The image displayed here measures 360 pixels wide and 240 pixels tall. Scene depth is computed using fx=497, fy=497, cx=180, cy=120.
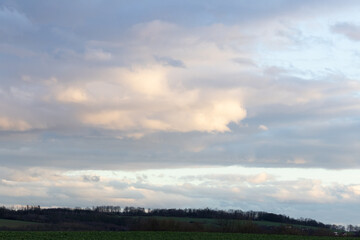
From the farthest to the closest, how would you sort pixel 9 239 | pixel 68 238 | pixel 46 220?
pixel 46 220
pixel 68 238
pixel 9 239

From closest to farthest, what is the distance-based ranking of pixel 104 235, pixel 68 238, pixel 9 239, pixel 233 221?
pixel 9 239 → pixel 68 238 → pixel 104 235 → pixel 233 221

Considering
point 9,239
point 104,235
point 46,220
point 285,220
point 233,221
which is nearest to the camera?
point 9,239

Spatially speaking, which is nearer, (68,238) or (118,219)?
(68,238)

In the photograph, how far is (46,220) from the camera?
132 meters

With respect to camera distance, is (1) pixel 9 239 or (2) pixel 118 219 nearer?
(1) pixel 9 239

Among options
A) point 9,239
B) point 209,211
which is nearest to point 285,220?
point 209,211

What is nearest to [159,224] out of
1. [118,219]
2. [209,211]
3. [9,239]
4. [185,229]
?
[185,229]

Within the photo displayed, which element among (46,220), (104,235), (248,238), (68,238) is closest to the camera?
(68,238)

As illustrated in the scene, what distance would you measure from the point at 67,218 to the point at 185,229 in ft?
147

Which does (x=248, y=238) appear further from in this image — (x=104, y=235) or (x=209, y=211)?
(x=209, y=211)

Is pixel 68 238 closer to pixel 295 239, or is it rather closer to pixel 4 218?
pixel 295 239

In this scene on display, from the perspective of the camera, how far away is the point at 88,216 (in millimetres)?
140250

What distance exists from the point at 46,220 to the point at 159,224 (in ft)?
135

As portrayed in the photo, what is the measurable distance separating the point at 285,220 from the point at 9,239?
12233cm
